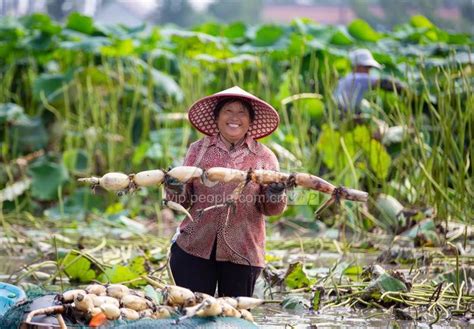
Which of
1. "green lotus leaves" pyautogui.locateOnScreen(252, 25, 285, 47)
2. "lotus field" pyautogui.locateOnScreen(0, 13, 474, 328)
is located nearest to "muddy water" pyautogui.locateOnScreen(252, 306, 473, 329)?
"lotus field" pyautogui.locateOnScreen(0, 13, 474, 328)

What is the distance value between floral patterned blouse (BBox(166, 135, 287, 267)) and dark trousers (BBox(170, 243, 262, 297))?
0.04 metres

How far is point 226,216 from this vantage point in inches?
179

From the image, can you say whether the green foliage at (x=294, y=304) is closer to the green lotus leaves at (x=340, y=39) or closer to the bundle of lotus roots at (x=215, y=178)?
the bundle of lotus roots at (x=215, y=178)

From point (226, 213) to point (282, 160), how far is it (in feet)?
13.1

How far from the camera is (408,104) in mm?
6938

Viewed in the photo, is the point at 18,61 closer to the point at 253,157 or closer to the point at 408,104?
the point at 408,104

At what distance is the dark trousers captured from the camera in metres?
4.60

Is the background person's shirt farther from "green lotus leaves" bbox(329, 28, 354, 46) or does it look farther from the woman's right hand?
the woman's right hand

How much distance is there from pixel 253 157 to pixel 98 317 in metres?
1.10

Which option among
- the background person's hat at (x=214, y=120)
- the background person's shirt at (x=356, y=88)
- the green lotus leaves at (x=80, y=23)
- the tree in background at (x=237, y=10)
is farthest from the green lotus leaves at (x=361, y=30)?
the tree in background at (x=237, y=10)

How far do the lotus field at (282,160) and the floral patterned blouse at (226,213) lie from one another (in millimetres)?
213

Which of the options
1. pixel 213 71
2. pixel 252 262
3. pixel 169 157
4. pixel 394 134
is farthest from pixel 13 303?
pixel 213 71

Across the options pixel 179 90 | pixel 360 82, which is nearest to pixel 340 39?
pixel 179 90

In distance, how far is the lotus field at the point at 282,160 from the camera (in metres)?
5.40
